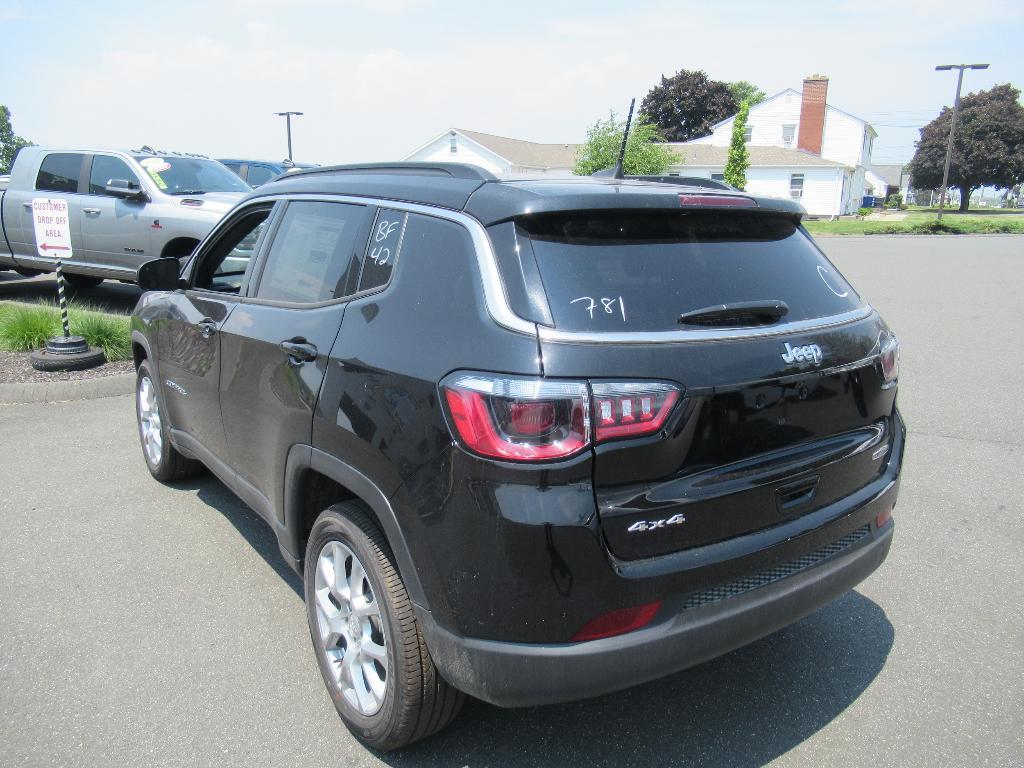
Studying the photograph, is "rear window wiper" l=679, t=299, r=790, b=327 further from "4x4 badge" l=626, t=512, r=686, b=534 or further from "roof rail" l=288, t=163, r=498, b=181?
"roof rail" l=288, t=163, r=498, b=181

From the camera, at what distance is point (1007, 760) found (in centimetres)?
261

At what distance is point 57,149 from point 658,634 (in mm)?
11527

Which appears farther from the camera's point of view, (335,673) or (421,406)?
(335,673)

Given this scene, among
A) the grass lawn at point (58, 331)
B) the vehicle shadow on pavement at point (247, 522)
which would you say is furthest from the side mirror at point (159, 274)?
the grass lawn at point (58, 331)

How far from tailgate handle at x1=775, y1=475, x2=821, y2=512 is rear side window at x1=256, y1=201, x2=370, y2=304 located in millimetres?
1613

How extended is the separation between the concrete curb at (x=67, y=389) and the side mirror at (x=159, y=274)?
328cm

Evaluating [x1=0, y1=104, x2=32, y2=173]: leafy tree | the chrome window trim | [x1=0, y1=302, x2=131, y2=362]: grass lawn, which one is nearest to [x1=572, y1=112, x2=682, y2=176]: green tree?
[x1=0, y1=302, x2=131, y2=362]: grass lawn

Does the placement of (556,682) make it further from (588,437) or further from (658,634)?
(588,437)

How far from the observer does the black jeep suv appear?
2133 mm

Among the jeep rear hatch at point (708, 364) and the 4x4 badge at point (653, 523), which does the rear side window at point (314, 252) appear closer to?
the jeep rear hatch at point (708, 364)

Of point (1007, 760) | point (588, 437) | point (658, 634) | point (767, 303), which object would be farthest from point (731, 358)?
point (1007, 760)

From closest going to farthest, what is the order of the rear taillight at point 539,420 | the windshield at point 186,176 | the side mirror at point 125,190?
the rear taillight at point 539,420 → the side mirror at point 125,190 → the windshield at point 186,176

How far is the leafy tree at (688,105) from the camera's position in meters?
74.6

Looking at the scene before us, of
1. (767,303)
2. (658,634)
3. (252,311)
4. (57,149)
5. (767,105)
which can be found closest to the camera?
(658,634)
